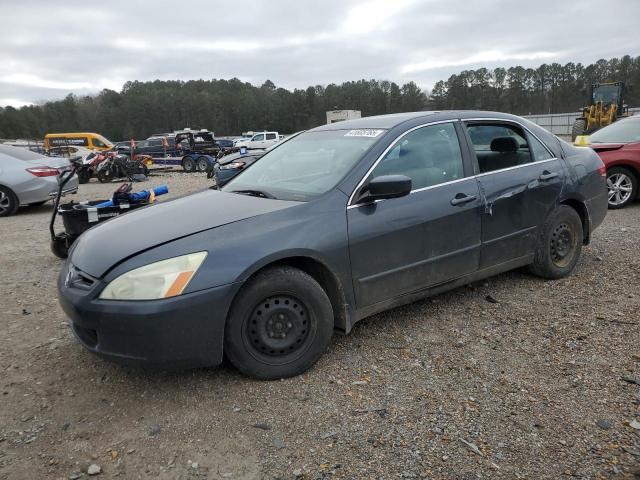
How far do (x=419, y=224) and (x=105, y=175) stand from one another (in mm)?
15969

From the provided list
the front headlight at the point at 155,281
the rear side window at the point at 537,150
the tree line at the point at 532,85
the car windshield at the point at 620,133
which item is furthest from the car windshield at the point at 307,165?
the tree line at the point at 532,85

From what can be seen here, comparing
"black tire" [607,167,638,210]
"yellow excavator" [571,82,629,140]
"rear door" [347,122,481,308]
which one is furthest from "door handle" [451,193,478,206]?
"yellow excavator" [571,82,629,140]

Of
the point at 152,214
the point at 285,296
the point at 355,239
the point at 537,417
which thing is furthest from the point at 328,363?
the point at 152,214

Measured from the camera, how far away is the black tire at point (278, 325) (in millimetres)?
2671

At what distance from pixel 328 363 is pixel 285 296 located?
1.95 ft

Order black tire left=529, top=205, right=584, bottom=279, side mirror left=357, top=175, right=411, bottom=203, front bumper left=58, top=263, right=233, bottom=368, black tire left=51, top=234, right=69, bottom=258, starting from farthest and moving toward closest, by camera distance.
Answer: black tire left=51, top=234, right=69, bottom=258 → black tire left=529, top=205, right=584, bottom=279 → side mirror left=357, top=175, right=411, bottom=203 → front bumper left=58, top=263, right=233, bottom=368

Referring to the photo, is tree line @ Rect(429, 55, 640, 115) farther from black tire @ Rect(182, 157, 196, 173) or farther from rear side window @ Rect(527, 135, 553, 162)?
rear side window @ Rect(527, 135, 553, 162)

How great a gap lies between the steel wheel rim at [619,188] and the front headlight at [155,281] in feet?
25.2

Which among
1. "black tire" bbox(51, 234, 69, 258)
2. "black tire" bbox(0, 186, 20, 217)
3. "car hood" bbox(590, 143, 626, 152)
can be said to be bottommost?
"black tire" bbox(51, 234, 69, 258)

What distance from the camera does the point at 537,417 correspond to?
2.45 meters

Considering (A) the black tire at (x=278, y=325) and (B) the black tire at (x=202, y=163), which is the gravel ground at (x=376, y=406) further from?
(B) the black tire at (x=202, y=163)

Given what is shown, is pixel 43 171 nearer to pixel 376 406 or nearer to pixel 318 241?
pixel 318 241

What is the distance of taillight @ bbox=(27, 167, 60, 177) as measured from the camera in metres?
9.29

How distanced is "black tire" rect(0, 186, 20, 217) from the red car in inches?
419
